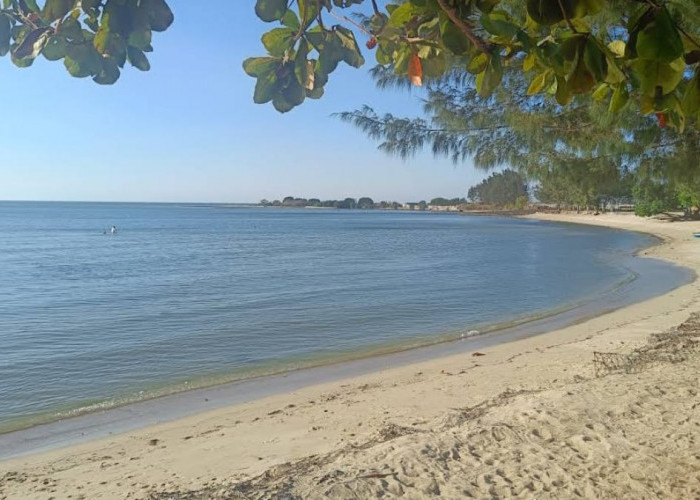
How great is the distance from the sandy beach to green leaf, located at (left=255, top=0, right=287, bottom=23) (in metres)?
3.17

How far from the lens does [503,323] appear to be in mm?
13195

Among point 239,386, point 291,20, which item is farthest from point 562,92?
point 239,386

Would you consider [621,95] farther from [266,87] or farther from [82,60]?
[82,60]

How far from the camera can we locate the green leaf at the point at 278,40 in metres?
1.59

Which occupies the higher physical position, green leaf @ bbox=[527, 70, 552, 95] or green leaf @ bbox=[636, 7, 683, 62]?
green leaf @ bbox=[527, 70, 552, 95]

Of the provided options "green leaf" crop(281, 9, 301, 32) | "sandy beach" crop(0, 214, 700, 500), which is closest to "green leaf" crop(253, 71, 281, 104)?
"green leaf" crop(281, 9, 301, 32)

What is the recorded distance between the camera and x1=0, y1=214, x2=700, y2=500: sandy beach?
3957 mm

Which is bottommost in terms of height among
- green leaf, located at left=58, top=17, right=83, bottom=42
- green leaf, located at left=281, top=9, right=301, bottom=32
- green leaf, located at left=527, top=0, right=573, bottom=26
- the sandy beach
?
the sandy beach

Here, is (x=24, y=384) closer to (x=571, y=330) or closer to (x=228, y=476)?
(x=228, y=476)

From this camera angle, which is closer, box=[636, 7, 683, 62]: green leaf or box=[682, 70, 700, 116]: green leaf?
box=[636, 7, 683, 62]: green leaf

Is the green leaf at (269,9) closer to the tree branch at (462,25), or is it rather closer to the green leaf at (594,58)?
the tree branch at (462,25)

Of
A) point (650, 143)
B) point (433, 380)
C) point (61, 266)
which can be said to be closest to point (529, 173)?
point (650, 143)

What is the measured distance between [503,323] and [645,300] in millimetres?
4987

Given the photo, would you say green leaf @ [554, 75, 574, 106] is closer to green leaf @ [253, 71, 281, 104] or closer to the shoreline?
green leaf @ [253, 71, 281, 104]
